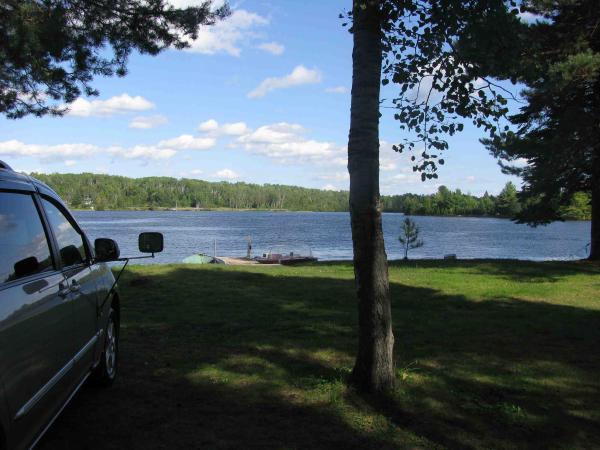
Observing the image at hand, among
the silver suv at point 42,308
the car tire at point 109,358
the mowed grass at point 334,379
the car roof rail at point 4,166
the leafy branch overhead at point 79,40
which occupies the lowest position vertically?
the mowed grass at point 334,379

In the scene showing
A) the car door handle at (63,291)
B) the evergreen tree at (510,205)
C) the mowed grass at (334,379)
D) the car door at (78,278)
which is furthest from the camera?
the evergreen tree at (510,205)

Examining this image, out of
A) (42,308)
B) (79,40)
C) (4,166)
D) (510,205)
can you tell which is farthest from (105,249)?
(510,205)

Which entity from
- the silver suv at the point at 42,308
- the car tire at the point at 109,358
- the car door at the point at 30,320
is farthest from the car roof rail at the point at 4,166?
the car tire at the point at 109,358

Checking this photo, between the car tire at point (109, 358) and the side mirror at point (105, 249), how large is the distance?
65 centimetres

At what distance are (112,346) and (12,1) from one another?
6.05 m

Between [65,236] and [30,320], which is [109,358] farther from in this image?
[30,320]

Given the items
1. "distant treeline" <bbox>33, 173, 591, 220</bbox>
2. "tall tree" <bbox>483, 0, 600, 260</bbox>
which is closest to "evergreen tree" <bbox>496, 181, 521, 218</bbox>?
"tall tree" <bbox>483, 0, 600, 260</bbox>

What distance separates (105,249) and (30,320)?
200 cm

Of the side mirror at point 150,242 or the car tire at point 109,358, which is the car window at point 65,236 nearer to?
the side mirror at point 150,242

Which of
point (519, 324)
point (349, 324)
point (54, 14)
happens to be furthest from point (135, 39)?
point (519, 324)

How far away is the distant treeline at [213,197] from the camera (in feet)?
375

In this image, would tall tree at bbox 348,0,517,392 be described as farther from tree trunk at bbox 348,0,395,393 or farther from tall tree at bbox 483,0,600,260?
tall tree at bbox 483,0,600,260

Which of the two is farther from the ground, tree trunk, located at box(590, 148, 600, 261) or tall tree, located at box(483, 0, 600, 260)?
tall tree, located at box(483, 0, 600, 260)

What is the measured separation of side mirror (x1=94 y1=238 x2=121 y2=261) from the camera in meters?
4.66
